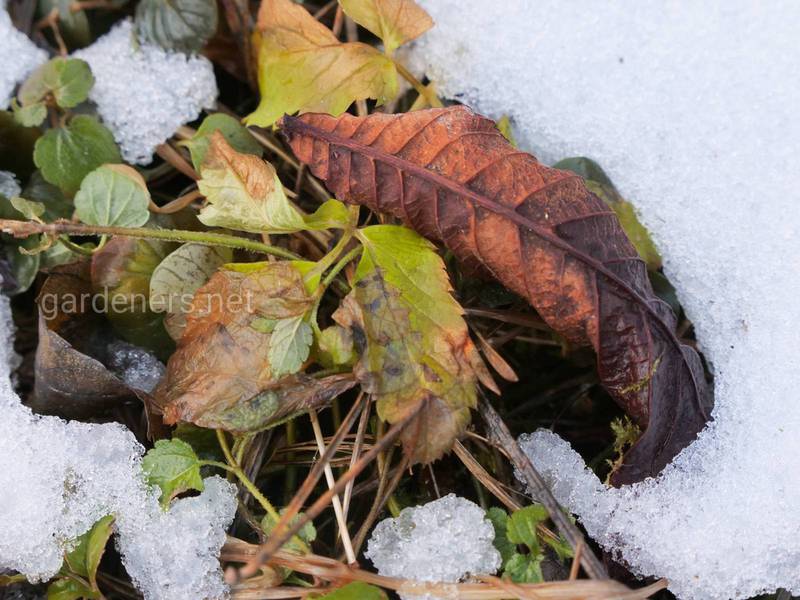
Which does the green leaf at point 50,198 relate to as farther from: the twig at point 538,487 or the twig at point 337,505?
the twig at point 538,487

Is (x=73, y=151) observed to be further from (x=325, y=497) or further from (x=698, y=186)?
(x=698, y=186)

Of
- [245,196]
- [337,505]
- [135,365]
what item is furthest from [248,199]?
[337,505]

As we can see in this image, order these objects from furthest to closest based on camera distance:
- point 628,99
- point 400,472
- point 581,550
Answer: point 628,99 < point 400,472 < point 581,550

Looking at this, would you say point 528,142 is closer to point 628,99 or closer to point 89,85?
point 628,99

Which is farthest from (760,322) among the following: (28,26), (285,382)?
(28,26)

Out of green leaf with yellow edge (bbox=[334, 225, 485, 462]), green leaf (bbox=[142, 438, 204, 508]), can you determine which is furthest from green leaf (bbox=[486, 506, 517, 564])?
green leaf (bbox=[142, 438, 204, 508])

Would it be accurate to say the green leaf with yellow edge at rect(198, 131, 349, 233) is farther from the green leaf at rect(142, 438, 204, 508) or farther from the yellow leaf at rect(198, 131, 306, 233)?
the green leaf at rect(142, 438, 204, 508)
